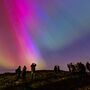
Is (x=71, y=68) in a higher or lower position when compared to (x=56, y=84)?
higher

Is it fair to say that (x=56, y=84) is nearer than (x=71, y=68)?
Yes

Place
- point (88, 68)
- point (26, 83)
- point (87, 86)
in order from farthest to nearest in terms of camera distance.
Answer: point (88, 68), point (26, 83), point (87, 86)

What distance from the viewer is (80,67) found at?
6525 centimetres

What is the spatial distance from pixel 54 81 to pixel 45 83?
217cm

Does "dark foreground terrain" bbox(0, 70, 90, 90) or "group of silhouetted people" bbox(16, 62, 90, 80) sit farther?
"group of silhouetted people" bbox(16, 62, 90, 80)

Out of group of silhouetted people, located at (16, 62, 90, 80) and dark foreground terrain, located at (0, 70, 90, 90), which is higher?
group of silhouetted people, located at (16, 62, 90, 80)

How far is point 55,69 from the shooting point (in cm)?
8119

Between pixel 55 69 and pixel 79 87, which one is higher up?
pixel 55 69

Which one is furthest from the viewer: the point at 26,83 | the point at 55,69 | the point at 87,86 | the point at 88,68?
the point at 55,69

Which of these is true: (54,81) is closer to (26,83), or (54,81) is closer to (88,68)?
(26,83)

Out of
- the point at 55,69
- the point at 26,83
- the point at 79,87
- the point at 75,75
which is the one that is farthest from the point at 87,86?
the point at 55,69

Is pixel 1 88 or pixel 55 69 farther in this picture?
pixel 55 69

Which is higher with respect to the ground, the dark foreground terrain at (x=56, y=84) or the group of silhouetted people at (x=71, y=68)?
the group of silhouetted people at (x=71, y=68)

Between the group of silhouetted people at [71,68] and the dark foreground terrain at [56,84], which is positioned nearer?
the dark foreground terrain at [56,84]
